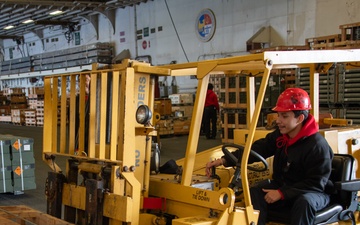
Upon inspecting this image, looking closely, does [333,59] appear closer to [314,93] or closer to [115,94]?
[314,93]

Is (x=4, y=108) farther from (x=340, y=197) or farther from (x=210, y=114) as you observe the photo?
(x=340, y=197)

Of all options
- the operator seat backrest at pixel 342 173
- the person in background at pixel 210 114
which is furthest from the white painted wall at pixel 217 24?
the operator seat backrest at pixel 342 173

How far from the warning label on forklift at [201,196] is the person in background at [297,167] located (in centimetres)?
48

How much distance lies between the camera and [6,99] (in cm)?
2861

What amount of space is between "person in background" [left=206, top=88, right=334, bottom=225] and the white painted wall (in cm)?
1076

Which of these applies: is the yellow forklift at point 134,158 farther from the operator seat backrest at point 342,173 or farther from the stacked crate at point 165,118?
the stacked crate at point 165,118

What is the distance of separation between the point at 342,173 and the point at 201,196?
4.20ft

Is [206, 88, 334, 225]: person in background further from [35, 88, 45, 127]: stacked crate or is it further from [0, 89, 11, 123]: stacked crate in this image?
[0, 89, 11, 123]: stacked crate

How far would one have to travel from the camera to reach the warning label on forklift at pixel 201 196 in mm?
3648

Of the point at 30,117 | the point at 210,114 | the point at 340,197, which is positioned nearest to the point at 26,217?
the point at 340,197

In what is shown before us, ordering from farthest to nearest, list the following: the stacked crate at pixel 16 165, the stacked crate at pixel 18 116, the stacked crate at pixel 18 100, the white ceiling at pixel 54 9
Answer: the stacked crate at pixel 18 100 < the stacked crate at pixel 18 116 < the white ceiling at pixel 54 9 < the stacked crate at pixel 16 165

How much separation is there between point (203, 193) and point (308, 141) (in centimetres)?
100

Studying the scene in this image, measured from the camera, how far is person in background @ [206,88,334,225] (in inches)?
149

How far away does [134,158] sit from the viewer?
12.6ft
